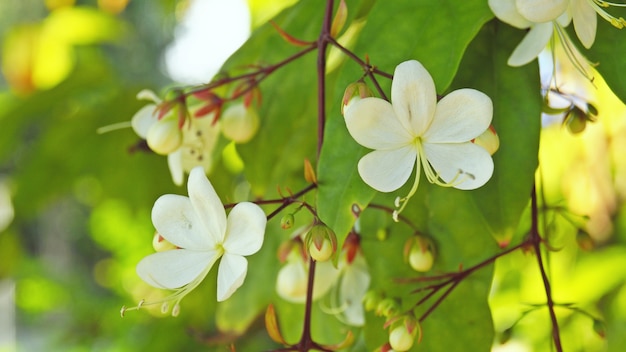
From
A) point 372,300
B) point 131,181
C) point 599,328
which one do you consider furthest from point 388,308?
point 131,181

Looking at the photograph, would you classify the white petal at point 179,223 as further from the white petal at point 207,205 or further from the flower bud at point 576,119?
the flower bud at point 576,119

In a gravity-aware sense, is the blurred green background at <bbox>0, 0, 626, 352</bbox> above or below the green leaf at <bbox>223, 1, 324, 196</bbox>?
below

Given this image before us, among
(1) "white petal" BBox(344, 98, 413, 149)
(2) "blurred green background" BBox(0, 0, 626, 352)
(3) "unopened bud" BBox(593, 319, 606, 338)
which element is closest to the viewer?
(1) "white petal" BBox(344, 98, 413, 149)

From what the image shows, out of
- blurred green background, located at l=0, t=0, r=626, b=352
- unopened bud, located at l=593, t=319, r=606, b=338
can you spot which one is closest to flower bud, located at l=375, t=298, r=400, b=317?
unopened bud, located at l=593, t=319, r=606, b=338

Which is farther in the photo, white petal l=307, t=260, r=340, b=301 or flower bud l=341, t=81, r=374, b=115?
white petal l=307, t=260, r=340, b=301

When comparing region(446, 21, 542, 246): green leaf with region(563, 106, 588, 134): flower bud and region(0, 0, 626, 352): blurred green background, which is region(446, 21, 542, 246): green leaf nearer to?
region(563, 106, 588, 134): flower bud

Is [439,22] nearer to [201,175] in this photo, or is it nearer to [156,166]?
[201,175]
